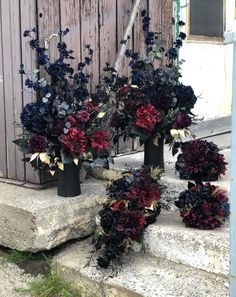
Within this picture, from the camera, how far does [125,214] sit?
283 cm

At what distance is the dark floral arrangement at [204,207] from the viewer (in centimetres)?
286

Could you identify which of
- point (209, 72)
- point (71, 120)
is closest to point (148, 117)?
point (71, 120)

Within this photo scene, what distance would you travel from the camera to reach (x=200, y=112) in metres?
5.15

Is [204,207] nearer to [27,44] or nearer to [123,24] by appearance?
[27,44]

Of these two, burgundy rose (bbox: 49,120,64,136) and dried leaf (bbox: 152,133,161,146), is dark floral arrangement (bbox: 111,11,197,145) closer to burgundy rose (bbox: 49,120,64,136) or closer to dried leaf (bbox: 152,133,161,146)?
dried leaf (bbox: 152,133,161,146)

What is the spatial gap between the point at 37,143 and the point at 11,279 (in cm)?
81

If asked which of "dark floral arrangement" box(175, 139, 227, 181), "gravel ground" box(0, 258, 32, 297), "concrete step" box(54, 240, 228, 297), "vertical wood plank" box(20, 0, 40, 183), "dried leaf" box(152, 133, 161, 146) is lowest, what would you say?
"gravel ground" box(0, 258, 32, 297)

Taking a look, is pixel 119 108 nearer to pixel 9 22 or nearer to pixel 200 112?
pixel 9 22

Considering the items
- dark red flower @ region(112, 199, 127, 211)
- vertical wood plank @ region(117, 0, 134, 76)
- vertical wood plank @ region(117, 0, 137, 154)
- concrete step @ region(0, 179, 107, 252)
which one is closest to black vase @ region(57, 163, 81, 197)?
concrete step @ region(0, 179, 107, 252)

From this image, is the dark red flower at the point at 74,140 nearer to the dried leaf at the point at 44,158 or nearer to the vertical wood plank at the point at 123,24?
the dried leaf at the point at 44,158

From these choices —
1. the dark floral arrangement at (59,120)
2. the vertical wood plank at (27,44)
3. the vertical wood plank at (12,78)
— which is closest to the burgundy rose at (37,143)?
the dark floral arrangement at (59,120)

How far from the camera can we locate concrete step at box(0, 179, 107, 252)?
3014 mm

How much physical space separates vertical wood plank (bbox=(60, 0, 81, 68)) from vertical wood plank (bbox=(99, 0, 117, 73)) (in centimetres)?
26

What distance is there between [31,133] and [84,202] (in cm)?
53
